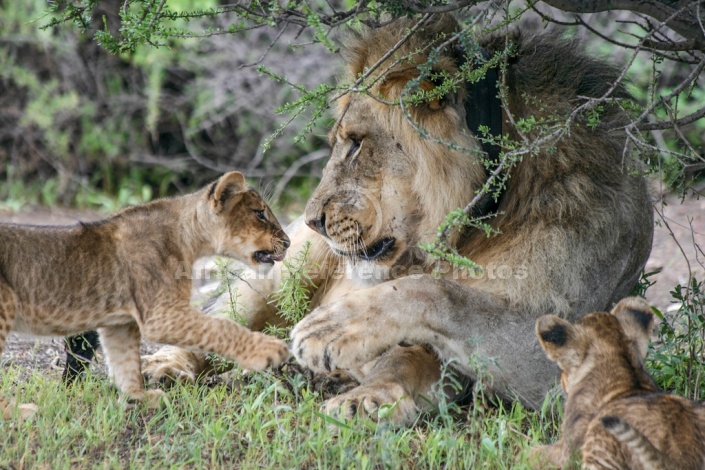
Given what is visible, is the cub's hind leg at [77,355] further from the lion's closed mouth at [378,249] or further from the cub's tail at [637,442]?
the cub's tail at [637,442]

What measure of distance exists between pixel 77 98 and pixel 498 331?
592cm

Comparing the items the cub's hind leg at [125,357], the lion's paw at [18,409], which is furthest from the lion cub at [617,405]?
the lion's paw at [18,409]

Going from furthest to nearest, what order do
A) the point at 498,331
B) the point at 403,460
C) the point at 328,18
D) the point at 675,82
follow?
the point at 675,82
the point at 498,331
the point at 328,18
the point at 403,460

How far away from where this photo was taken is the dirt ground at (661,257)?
13.9ft

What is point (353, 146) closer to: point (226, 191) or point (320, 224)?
point (320, 224)

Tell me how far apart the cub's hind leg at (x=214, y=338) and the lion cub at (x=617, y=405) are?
0.99 meters

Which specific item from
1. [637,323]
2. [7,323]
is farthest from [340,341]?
[7,323]

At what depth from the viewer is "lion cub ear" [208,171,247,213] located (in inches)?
144

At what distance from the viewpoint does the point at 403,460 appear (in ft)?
9.70

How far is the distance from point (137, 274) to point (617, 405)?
5.53 ft

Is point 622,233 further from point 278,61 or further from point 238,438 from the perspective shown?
point 278,61

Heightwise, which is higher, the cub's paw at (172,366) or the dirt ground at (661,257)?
the cub's paw at (172,366)

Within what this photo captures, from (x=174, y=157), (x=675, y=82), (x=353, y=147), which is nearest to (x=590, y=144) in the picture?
(x=353, y=147)

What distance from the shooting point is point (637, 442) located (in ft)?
8.06
